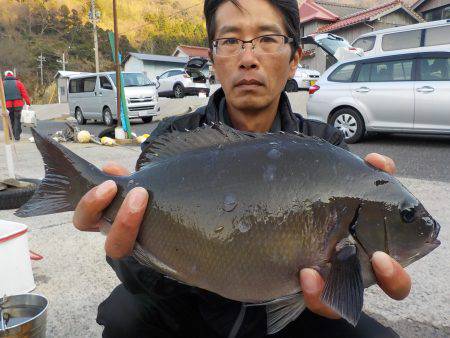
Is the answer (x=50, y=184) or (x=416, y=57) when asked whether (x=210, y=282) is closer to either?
(x=50, y=184)

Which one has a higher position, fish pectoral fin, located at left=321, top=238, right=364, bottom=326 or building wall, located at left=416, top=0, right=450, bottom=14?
building wall, located at left=416, top=0, right=450, bottom=14

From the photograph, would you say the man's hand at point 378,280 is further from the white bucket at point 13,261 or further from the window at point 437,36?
the window at point 437,36

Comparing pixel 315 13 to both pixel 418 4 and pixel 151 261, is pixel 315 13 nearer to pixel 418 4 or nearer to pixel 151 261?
pixel 418 4

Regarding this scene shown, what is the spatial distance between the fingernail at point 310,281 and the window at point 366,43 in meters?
11.8

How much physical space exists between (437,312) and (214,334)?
1584 millimetres

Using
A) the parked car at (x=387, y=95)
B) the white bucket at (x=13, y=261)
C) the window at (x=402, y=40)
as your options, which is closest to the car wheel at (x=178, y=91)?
the window at (x=402, y=40)

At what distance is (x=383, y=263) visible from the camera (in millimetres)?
1338

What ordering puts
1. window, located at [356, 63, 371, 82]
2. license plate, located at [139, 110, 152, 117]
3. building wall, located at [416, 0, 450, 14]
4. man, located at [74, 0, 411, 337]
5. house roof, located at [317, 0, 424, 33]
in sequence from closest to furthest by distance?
man, located at [74, 0, 411, 337], window, located at [356, 63, 371, 82], license plate, located at [139, 110, 152, 117], building wall, located at [416, 0, 450, 14], house roof, located at [317, 0, 424, 33]

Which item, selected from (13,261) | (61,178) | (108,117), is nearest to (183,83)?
(108,117)

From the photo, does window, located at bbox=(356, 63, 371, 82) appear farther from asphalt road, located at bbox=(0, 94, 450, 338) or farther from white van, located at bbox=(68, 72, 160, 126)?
white van, located at bbox=(68, 72, 160, 126)

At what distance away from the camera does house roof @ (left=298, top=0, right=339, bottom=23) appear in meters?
31.8

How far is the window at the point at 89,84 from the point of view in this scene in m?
18.0

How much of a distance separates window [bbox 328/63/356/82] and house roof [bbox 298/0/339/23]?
25.1m

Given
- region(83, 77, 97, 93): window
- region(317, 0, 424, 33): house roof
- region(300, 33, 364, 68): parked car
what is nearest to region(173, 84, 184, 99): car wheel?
region(83, 77, 97, 93): window
